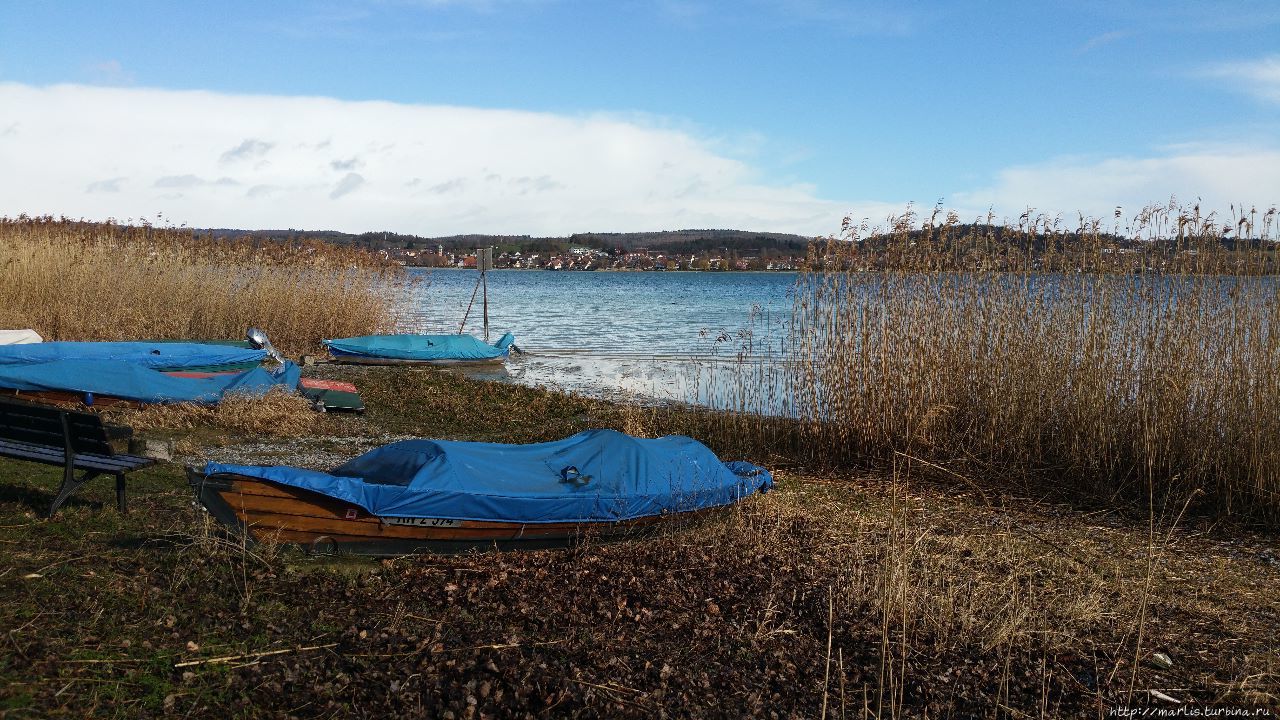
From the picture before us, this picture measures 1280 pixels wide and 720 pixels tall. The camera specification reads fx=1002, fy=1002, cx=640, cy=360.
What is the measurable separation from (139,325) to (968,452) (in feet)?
50.5

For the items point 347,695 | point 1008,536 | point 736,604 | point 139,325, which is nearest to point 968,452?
point 1008,536

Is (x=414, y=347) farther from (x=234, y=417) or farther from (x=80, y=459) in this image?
(x=80, y=459)

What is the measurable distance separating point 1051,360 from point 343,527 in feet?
22.3

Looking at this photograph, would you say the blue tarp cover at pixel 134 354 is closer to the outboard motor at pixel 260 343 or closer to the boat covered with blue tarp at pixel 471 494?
the outboard motor at pixel 260 343

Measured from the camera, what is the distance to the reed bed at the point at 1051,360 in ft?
28.7

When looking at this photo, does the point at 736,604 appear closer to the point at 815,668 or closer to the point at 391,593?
the point at 815,668

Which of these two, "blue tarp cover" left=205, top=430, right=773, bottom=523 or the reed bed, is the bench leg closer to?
"blue tarp cover" left=205, top=430, right=773, bottom=523

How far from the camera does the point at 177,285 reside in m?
20.1

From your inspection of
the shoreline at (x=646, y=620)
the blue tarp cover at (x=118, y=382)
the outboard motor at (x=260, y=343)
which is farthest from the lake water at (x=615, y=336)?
the blue tarp cover at (x=118, y=382)

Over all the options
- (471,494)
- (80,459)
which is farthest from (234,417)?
(471,494)

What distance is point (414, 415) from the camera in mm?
13273

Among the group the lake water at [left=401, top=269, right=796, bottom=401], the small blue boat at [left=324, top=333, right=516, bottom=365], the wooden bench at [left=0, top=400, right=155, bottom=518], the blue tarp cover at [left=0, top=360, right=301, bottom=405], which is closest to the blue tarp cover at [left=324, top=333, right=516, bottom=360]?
the small blue boat at [left=324, top=333, right=516, bottom=365]

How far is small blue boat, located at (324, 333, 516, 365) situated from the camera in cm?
1948

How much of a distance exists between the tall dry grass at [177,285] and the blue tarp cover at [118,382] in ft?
21.4
